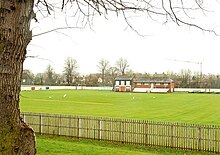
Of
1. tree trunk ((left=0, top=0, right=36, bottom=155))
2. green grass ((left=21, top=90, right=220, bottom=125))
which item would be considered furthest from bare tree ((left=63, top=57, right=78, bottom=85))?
tree trunk ((left=0, top=0, right=36, bottom=155))

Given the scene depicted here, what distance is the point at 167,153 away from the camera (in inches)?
532

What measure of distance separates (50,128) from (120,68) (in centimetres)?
9999

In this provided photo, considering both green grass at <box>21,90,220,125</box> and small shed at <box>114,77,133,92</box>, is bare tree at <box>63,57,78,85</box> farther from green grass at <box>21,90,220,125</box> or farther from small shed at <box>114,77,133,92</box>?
green grass at <box>21,90,220,125</box>

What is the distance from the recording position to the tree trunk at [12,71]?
8.39 feet

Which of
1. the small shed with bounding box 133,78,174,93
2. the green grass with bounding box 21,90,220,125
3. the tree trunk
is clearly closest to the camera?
the tree trunk

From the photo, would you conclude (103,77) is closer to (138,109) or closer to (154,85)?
(154,85)

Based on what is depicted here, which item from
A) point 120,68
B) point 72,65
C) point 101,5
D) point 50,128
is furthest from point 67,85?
point 101,5

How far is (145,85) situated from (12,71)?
92.4 meters

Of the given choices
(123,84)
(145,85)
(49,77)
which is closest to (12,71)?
(123,84)

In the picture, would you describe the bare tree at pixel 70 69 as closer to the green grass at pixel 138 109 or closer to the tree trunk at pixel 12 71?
the green grass at pixel 138 109

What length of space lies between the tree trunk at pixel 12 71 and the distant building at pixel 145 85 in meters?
87.9

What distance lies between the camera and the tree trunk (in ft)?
8.39

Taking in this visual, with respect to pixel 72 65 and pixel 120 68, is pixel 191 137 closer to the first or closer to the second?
pixel 72 65

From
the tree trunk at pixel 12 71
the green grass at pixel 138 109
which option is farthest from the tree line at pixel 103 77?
the tree trunk at pixel 12 71
